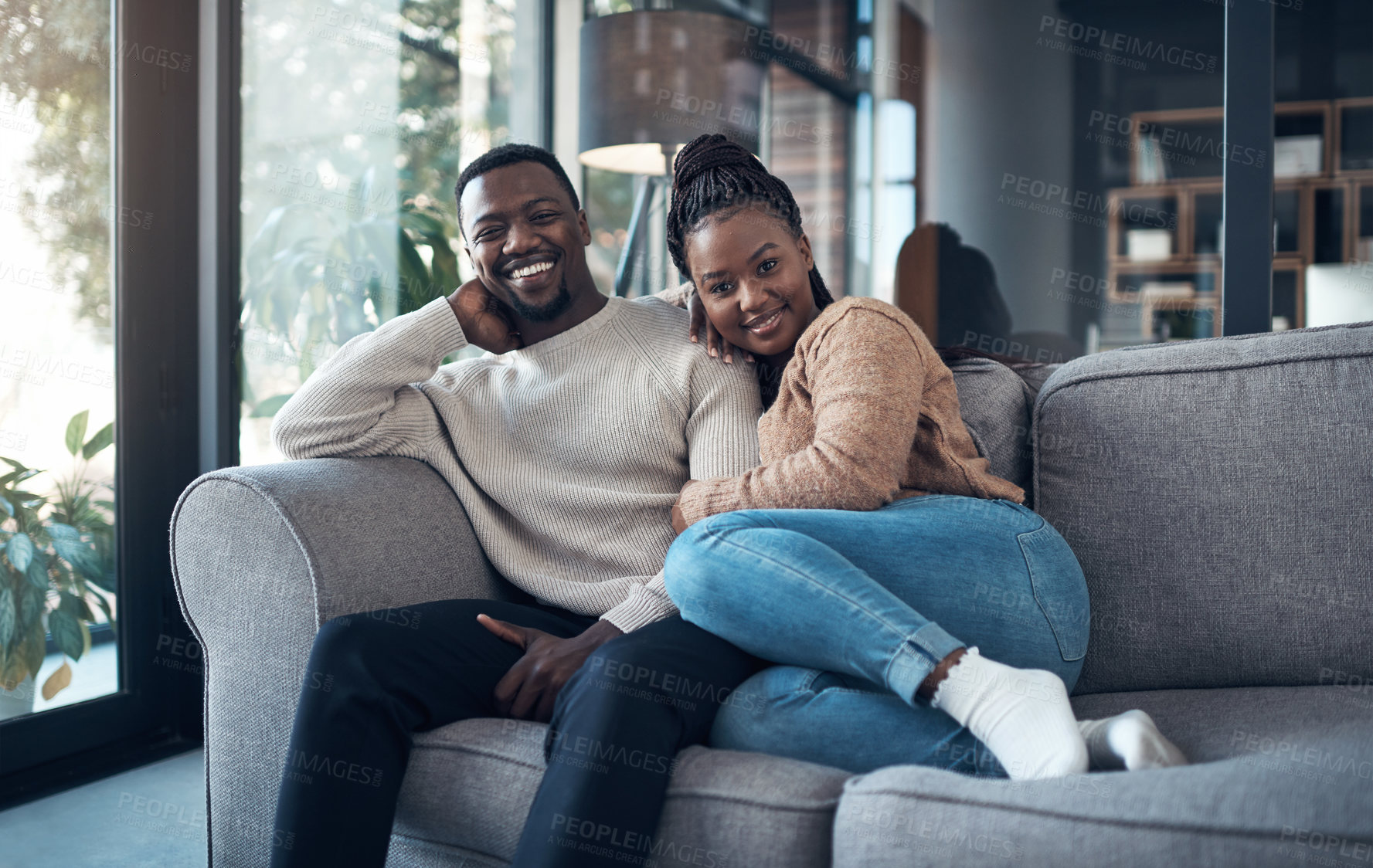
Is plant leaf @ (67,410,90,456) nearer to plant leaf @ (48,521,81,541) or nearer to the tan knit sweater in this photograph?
plant leaf @ (48,521,81,541)

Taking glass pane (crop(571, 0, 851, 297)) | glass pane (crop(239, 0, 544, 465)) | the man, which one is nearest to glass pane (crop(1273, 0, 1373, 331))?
glass pane (crop(571, 0, 851, 297))

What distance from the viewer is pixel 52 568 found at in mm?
1847

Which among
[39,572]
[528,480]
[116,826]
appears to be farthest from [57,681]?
[528,480]

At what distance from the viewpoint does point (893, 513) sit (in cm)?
110

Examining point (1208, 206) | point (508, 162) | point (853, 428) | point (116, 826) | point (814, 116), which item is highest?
point (814, 116)

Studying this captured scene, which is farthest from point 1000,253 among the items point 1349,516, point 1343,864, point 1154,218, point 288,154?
point 1343,864

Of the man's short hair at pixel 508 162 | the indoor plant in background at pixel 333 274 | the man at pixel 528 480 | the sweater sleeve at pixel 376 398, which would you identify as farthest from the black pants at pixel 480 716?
the indoor plant in background at pixel 333 274

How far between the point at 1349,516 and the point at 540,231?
1.12 m

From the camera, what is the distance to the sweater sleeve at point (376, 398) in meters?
1.41

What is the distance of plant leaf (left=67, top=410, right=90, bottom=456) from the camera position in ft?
6.17

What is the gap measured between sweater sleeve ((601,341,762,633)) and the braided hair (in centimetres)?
5

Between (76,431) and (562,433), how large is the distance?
3.52ft

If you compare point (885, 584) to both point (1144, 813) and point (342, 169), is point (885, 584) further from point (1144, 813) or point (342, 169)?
point (342, 169)

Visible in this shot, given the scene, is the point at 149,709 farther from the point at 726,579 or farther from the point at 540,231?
the point at 726,579
